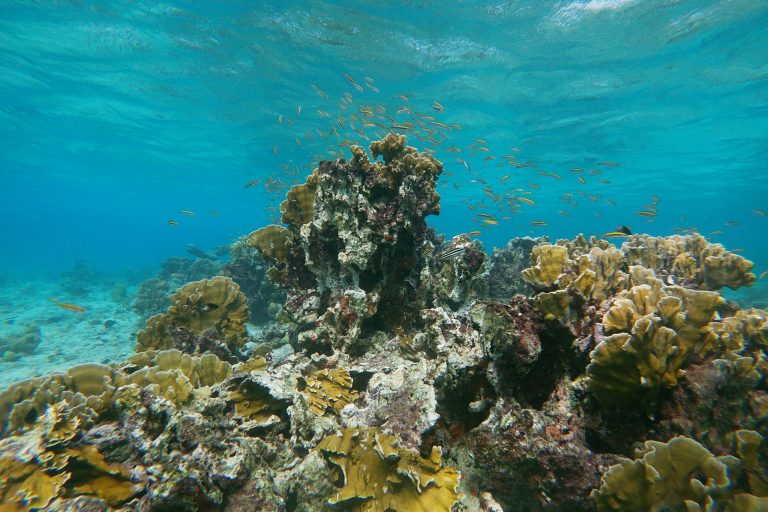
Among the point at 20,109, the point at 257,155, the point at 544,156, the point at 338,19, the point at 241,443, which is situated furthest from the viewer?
the point at 257,155

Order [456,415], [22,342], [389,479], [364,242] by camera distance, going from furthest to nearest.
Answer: [22,342]
[364,242]
[456,415]
[389,479]

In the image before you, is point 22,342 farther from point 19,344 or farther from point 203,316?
point 203,316

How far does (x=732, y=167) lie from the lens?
35.3 metres

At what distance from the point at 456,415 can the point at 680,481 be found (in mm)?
1766

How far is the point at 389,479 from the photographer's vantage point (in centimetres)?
305

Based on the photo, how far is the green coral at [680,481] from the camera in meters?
1.92

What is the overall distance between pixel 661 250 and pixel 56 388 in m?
8.74

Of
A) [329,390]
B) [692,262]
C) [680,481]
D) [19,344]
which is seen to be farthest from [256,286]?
[680,481]

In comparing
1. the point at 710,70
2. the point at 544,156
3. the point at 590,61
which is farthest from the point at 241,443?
the point at 544,156

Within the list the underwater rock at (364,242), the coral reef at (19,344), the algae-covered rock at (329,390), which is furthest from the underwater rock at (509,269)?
the coral reef at (19,344)

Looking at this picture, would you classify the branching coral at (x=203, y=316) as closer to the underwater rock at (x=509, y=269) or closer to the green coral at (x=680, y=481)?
the underwater rock at (x=509, y=269)

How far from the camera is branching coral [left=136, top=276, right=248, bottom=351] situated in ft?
21.5

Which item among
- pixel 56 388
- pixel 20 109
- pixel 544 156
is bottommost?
pixel 56 388

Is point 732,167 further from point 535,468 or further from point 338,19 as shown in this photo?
point 535,468
